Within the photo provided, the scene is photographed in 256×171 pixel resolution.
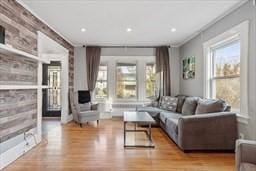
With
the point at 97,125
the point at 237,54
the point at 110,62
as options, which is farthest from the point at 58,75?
the point at 237,54

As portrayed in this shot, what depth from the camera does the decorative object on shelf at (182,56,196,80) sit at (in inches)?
252

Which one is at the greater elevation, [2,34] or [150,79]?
[2,34]

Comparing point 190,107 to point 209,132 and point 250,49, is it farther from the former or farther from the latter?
point 250,49

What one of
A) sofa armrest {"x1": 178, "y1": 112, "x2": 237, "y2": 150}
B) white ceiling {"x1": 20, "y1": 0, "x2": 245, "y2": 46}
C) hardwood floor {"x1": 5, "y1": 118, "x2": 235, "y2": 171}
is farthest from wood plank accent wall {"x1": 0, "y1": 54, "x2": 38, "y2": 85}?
sofa armrest {"x1": 178, "y1": 112, "x2": 237, "y2": 150}

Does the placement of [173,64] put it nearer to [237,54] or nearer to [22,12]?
[237,54]

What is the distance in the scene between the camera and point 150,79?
27.2 feet

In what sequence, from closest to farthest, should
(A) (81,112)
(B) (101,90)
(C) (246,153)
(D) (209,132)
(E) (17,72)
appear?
(C) (246,153), (E) (17,72), (D) (209,132), (A) (81,112), (B) (101,90)

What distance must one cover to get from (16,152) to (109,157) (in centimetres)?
144

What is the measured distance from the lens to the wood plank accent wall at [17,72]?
10.9ft

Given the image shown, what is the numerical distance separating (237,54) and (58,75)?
5.98 metres

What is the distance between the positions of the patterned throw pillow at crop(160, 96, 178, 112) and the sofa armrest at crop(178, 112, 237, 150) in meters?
2.39

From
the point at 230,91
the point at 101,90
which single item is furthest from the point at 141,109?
the point at 230,91

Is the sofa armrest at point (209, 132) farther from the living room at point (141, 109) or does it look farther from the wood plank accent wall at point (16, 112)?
the wood plank accent wall at point (16, 112)

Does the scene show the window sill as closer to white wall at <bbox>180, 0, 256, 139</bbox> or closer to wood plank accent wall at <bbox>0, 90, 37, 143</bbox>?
white wall at <bbox>180, 0, 256, 139</bbox>
